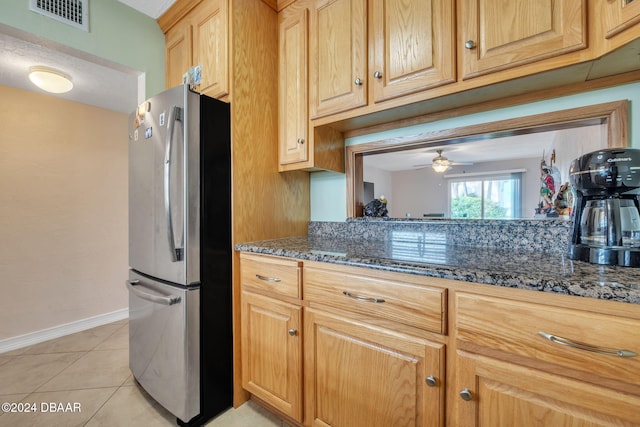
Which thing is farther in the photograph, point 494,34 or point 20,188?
point 20,188

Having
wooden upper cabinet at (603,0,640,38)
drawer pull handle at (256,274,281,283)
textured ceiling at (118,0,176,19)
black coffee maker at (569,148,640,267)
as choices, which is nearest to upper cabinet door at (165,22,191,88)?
textured ceiling at (118,0,176,19)

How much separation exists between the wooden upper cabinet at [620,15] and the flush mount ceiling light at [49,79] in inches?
119

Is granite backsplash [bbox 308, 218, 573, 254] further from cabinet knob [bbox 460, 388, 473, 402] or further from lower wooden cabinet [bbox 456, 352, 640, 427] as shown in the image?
cabinet knob [bbox 460, 388, 473, 402]

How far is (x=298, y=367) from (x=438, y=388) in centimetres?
62

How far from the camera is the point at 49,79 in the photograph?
1.93 metres

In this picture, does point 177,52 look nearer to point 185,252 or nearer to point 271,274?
point 185,252

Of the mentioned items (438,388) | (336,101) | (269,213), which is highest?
(336,101)

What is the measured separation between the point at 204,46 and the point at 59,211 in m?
2.17

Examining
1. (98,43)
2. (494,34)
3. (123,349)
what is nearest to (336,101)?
(494,34)

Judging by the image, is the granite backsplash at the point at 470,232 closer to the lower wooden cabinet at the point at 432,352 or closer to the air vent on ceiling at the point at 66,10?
the lower wooden cabinet at the point at 432,352

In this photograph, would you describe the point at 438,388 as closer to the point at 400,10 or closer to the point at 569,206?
the point at 569,206

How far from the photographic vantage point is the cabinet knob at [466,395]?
79cm

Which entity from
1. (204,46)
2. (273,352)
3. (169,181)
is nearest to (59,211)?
(169,181)

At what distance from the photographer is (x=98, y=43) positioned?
5.23 ft
